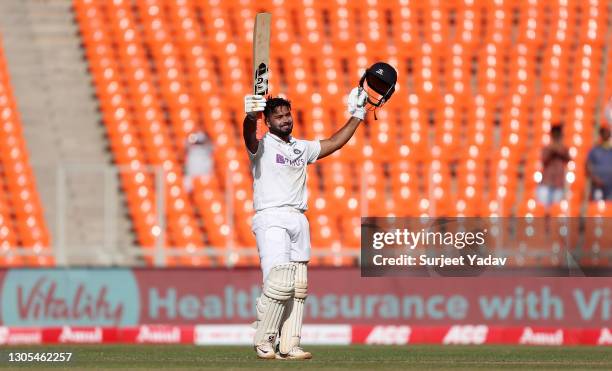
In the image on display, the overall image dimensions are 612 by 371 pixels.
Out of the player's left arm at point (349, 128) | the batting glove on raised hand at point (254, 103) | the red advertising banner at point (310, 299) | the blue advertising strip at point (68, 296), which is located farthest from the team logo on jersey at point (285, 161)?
the blue advertising strip at point (68, 296)

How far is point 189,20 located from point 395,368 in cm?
1153

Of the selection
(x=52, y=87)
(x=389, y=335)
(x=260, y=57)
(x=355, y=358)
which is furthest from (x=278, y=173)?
(x=52, y=87)

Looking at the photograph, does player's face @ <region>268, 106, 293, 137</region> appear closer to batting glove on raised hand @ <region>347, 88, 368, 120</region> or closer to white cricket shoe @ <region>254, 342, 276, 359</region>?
batting glove on raised hand @ <region>347, 88, 368, 120</region>

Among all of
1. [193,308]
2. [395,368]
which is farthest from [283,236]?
[193,308]

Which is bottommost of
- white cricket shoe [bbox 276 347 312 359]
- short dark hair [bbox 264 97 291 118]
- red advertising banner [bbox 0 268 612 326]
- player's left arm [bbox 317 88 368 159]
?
red advertising banner [bbox 0 268 612 326]

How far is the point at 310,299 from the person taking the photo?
1384 centimetres

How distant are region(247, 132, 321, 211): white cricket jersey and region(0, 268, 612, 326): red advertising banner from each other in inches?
202

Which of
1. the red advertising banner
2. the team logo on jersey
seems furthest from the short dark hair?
the red advertising banner

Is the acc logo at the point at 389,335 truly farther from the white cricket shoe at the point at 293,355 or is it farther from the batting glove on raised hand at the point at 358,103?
the batting glove on raised hand at the point at 358,103

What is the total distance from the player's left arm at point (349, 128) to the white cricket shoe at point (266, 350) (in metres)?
1.22

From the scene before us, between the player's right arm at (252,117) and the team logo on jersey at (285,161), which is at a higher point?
the player's right arm at (252,117)

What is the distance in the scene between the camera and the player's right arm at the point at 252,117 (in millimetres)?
8398

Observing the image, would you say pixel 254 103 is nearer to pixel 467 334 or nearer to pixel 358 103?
pixel 358 103

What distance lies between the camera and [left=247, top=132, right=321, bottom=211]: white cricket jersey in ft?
28.4
